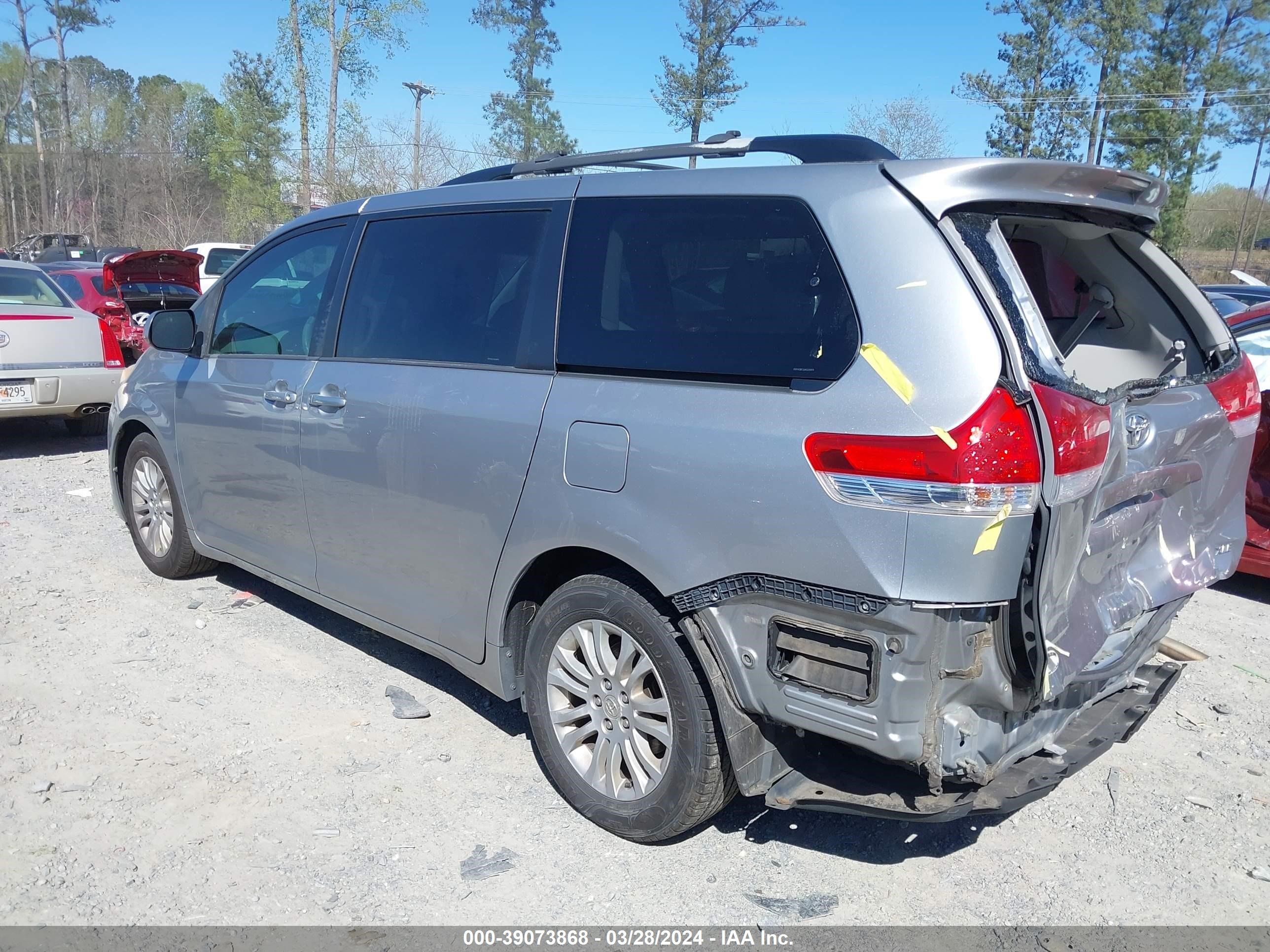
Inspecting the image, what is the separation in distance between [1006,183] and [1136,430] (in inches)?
31.7

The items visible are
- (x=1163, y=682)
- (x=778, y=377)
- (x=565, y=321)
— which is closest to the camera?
(x=778, y=377)

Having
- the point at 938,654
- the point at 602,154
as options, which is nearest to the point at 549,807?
the point at 938,654

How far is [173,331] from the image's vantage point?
15.8 ft

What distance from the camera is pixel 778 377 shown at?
254 centimetres

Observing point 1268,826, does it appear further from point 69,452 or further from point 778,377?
point 69,452

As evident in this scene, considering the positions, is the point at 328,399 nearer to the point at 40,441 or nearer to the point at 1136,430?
the point at 1136,430

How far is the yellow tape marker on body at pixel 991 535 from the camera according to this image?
2240 millimetres

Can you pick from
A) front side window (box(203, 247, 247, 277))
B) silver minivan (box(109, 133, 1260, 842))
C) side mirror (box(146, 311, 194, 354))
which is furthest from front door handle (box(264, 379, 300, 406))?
front side window (box(203, 247, 247, 277))

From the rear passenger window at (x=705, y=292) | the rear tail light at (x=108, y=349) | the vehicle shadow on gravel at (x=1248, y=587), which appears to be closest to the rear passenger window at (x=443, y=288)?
the rear passenger window at (x=705, y=292)

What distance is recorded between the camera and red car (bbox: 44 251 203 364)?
13.2 m

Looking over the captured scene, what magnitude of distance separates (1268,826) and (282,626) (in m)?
4.25

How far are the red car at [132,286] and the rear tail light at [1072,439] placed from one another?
13.2m

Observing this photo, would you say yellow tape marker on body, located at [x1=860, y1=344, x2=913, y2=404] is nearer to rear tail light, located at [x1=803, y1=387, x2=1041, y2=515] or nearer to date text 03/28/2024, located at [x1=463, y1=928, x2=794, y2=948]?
rear tail light, located at [x1=803, y1=387, x2=1041, y2=515]

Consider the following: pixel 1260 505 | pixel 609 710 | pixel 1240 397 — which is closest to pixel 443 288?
pixel 609 710
